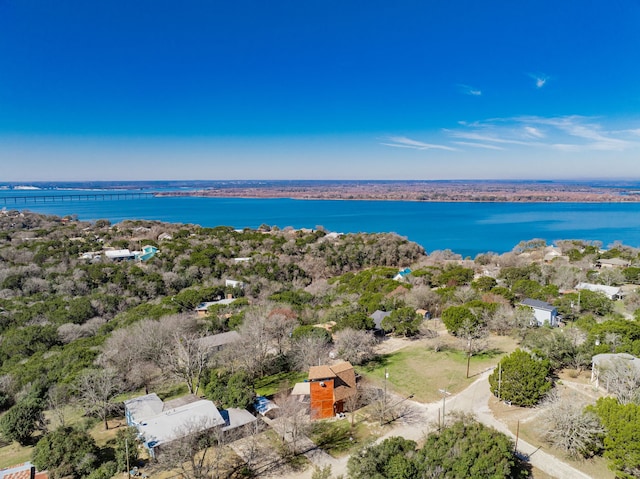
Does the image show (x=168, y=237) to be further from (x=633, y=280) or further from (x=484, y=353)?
(x=633, y=280)

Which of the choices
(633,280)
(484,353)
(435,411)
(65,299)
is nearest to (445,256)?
(633,280)

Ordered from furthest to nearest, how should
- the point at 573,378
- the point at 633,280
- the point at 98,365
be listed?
1. the point at 633,280
2. the point at 98,365
3. the point at 573,378

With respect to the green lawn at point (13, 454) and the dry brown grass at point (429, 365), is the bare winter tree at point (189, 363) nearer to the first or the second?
the green lawn at point (13, 454)

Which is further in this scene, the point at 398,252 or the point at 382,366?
the point at 398,252

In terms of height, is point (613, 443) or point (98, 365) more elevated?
point (613, 443)

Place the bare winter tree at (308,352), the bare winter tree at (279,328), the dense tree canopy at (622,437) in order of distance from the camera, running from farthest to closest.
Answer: the bare winter tree at (279,328) < the bare winter tree at (308,352) < the dense tree canopy at (622,437)

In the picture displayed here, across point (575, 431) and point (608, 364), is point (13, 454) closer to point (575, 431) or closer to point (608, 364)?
point (575, 431)

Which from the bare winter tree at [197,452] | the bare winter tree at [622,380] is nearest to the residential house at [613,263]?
the bare winter tree at [622,380]
